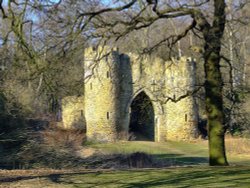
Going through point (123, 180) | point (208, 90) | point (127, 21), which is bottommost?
point (123, 180)

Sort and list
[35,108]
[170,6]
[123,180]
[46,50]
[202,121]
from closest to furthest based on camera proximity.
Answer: [123,180]
[46,50]
[170,6]
[35,108]
[202,121]

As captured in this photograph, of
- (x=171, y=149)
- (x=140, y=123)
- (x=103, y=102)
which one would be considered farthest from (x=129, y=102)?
(x=171, y=149)

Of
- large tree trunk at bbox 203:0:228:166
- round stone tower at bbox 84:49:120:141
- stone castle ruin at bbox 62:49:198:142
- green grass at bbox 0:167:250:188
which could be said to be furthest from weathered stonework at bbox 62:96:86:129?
green grass at bbox 0:167:250:188

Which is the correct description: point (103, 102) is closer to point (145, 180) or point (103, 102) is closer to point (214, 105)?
point (214, 105)

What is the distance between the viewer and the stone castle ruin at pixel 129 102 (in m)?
40.7

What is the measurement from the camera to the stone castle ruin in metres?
40.7

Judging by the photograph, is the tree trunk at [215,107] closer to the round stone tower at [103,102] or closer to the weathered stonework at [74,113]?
the round stone tower at [103,102]

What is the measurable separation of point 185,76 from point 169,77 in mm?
1354

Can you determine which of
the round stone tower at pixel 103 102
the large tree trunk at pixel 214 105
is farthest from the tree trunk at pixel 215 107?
the round stone tower at pixel 103 102

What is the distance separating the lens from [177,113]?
4328cm

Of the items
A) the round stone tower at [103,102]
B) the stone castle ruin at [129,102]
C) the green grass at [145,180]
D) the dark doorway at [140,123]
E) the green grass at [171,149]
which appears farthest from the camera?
the dark doorway at [140,123]

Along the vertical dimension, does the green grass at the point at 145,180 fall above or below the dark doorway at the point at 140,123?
below

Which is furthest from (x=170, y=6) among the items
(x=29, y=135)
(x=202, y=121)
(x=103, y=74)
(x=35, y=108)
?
(x=202, y=121)

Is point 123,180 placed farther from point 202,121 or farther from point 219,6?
point 202,121
